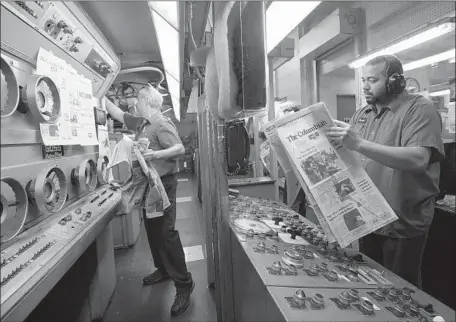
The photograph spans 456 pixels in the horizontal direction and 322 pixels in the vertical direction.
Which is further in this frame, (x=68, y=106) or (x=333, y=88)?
(x=333, y=88)

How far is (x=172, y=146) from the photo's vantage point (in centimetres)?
256

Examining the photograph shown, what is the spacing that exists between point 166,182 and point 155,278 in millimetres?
1156

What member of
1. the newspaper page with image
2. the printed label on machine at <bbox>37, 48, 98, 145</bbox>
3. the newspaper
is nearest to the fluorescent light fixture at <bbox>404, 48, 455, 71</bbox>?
the newspaper

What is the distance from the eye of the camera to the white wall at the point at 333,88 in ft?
16.5

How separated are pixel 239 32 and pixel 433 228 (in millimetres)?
2405

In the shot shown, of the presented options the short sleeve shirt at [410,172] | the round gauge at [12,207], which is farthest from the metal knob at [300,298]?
the round gauge at [12,207]

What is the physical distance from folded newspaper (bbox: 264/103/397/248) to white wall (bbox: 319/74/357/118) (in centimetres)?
410

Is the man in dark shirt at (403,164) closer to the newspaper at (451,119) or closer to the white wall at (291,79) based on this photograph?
the newspaper at (451,119)

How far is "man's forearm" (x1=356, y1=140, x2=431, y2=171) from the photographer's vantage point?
1.28 metres

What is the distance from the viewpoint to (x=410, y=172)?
1519mm

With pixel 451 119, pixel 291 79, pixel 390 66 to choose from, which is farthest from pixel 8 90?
pixel 291 79

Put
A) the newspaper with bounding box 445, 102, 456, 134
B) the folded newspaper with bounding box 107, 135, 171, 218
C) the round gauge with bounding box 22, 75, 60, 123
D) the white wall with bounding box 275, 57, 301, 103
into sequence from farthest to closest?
the white wall with bounding box 275, 57, 301, 103 → the newspaper with bounding box 445, 102, 456, 134 → the folded newspaper with bounding box 107, 135, 171, 218 → the round gauge with bounding box 22, 75, 60, 123

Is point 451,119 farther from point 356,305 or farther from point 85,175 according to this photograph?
point 85,175

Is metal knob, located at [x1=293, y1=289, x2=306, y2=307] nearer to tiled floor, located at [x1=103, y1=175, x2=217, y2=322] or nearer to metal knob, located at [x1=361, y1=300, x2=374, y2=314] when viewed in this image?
metal knob, located at [x1=361, y1=300, x2=374, y2=314]
